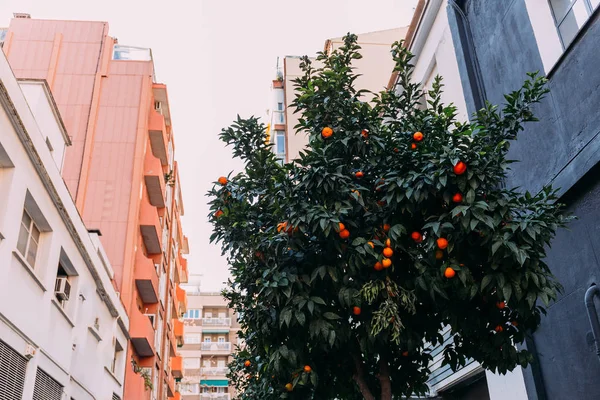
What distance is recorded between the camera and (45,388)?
12.4m

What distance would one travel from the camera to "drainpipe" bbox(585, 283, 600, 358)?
23.0ft

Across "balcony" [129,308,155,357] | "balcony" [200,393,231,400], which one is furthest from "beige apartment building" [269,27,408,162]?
"balcony" [200,393,231,400]

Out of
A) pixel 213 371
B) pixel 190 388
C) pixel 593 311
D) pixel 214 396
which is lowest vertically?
pixel 593 311

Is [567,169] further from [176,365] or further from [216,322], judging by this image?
[216,322]

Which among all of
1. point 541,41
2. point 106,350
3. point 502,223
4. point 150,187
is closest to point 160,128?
point 150,187

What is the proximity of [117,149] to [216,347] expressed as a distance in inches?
1679

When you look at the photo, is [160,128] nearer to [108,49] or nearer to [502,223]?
[108,49]

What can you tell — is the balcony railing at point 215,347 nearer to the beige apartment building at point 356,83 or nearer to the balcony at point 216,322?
the balcony at point 216,322

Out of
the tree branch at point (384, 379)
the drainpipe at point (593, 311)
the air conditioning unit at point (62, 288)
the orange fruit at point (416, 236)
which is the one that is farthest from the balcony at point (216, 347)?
the orange fruit at point (416, 236)

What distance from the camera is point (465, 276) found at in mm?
5895

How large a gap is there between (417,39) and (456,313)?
9197 millimetres

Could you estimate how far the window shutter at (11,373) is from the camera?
32.9 feet

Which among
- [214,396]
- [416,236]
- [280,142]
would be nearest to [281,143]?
[280,142]

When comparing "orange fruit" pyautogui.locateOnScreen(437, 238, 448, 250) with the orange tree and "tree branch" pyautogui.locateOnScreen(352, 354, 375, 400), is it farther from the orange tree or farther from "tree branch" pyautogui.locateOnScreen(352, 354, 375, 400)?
"tree branch" pyautogui.locateOnScreen(352, 354, 375, 400)
